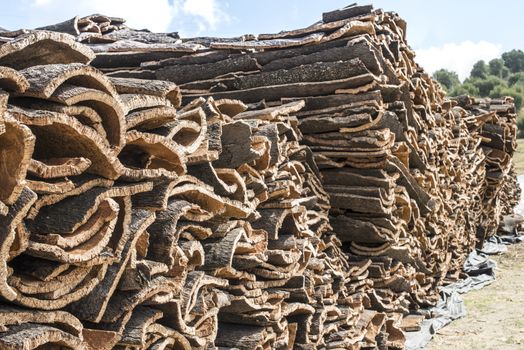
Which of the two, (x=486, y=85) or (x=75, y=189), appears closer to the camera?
(x=75, y=189)

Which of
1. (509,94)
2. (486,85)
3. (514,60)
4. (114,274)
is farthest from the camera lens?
(514,60)

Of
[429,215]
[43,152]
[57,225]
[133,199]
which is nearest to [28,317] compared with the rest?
[57,225]

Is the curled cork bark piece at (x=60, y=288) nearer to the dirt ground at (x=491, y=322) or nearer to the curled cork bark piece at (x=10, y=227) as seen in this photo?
the curled cork bark piece at (x=10, y=227)

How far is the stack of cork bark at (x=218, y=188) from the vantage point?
1.75m

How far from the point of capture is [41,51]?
1.88 meters

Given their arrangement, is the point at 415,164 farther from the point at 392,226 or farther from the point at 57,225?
the point at 57,225

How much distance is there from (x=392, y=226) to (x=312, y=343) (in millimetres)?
2033

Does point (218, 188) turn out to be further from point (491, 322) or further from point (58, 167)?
point (491, 322)

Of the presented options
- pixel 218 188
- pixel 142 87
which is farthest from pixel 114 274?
pixel 218 188

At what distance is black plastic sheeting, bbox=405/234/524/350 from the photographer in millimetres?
7312

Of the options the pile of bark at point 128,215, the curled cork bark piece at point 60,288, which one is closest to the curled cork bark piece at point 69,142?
the pile of bark at point 128,215

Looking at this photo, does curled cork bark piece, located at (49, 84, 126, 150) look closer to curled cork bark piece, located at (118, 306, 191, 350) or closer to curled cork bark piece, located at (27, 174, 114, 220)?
curled cork bark piece, located at (27, 174, 114, 220)

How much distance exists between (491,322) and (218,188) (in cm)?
643

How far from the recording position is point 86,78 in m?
1.86
